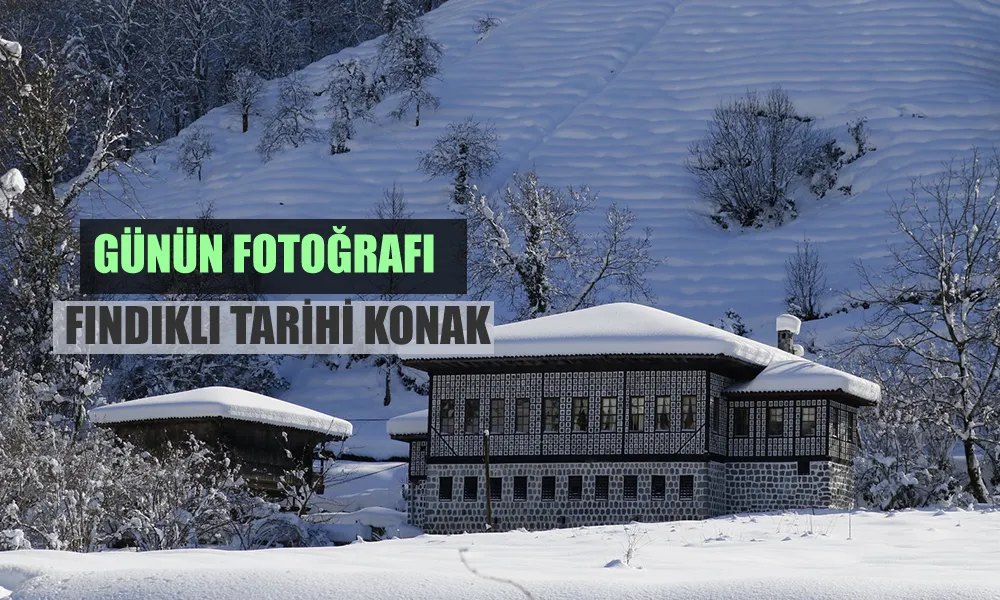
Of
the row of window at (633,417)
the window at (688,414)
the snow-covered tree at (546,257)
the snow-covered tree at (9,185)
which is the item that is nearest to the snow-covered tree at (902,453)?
the row of window at (633,417)

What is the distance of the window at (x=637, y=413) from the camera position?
3566 cm

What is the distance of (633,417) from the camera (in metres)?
35.8

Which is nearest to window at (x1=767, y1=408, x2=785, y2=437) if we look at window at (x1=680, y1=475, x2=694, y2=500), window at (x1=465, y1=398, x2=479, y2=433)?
window at (x1=680, y1=475, x2=694, y2=500)

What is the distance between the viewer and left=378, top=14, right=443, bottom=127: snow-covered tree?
267 feet

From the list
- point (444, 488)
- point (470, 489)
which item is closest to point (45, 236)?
point (444, 488)

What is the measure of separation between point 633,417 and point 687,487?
2.18 m

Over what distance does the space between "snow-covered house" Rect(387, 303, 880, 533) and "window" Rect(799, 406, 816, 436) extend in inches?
0.9

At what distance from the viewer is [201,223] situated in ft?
204

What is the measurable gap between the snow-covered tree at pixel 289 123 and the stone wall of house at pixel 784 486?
49671mm

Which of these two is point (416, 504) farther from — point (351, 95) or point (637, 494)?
point (351, 95)

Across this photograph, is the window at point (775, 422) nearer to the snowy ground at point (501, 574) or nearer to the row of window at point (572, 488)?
the row of window at point (572, 488)

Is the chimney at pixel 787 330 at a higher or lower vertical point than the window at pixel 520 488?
higher

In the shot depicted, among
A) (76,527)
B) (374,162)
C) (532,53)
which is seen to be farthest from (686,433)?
(532,53)

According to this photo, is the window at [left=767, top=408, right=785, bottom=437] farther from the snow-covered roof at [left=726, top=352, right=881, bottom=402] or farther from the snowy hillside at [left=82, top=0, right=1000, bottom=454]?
the snowy hillside at [left=82, top=0, right=1000, bottom=454]
